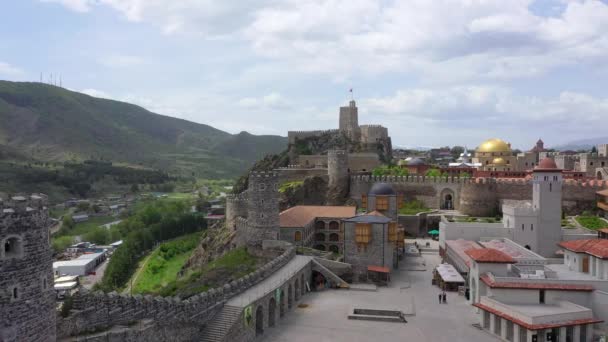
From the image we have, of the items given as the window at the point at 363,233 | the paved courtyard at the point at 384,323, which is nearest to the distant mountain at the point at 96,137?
the window at the point at 363,233

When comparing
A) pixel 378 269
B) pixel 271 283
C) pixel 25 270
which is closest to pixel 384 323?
pixel 271 283

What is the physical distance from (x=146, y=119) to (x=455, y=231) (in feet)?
595

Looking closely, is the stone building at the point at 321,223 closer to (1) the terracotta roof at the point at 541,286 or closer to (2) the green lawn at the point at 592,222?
(1) the terracotta roof at the point at 541,286

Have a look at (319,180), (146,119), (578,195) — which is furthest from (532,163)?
(146,119)

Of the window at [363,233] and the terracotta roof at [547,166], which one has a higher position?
the terracotta roof at [547,166]

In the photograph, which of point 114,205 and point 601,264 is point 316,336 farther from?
point 114,205

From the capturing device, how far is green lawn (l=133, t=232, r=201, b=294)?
1727 inches

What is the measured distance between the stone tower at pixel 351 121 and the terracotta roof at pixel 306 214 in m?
27.3

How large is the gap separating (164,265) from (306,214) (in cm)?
2202

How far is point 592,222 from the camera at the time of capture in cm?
3406

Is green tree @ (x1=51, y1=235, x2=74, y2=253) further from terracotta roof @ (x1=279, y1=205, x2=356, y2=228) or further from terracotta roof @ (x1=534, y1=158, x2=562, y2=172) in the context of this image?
terracotta roof @ (x1=534, y1=158, x2=562, y2=172)

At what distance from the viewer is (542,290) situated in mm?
20062

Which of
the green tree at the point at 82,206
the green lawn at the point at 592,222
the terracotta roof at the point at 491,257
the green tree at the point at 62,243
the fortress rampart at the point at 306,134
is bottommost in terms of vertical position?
the green tree at the point at 62,243

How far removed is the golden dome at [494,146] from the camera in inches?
2279
